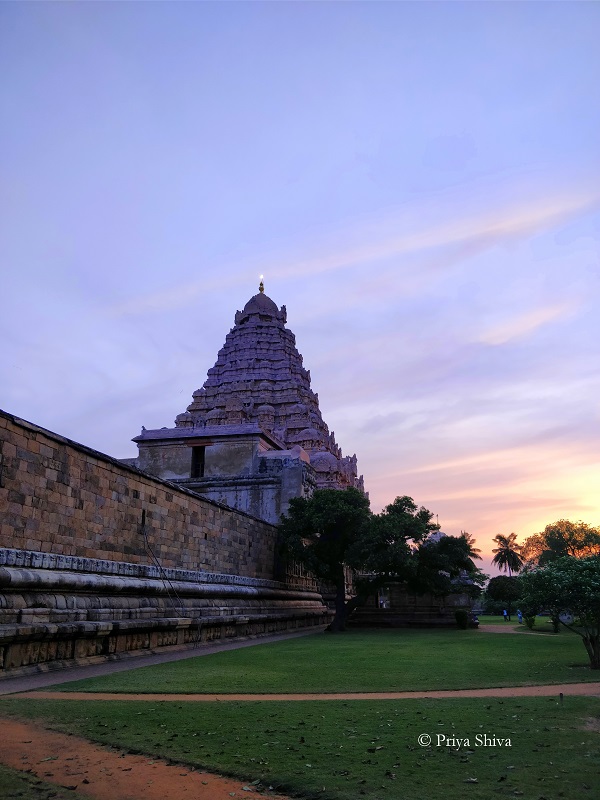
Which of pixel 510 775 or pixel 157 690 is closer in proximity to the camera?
pixel 510 775

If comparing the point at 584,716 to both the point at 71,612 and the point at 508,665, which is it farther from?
the point at 71,612

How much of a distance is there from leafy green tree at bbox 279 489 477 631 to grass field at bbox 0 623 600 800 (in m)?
12.9

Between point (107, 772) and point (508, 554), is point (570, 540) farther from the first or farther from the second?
point (107, 772)

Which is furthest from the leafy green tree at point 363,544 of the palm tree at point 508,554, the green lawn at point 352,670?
the palm tree at point 508,554

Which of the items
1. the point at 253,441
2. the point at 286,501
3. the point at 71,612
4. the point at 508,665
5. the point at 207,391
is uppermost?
the point at 207,391

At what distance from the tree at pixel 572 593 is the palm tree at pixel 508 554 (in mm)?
64144

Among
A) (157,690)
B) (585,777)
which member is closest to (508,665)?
(157,690)

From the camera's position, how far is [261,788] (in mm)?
Result: 4605

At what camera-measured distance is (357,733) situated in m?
6.06

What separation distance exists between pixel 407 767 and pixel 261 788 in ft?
3.81

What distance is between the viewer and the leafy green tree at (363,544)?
77.6 feet

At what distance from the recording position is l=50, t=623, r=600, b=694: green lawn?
911 cm

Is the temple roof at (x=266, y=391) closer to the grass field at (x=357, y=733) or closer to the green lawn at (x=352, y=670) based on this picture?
the green lawn at (x=352, y=670)

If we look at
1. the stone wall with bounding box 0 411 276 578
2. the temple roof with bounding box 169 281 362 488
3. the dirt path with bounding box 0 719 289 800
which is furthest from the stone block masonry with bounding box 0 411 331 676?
the temple roof with bounding box 169 281 362 488
